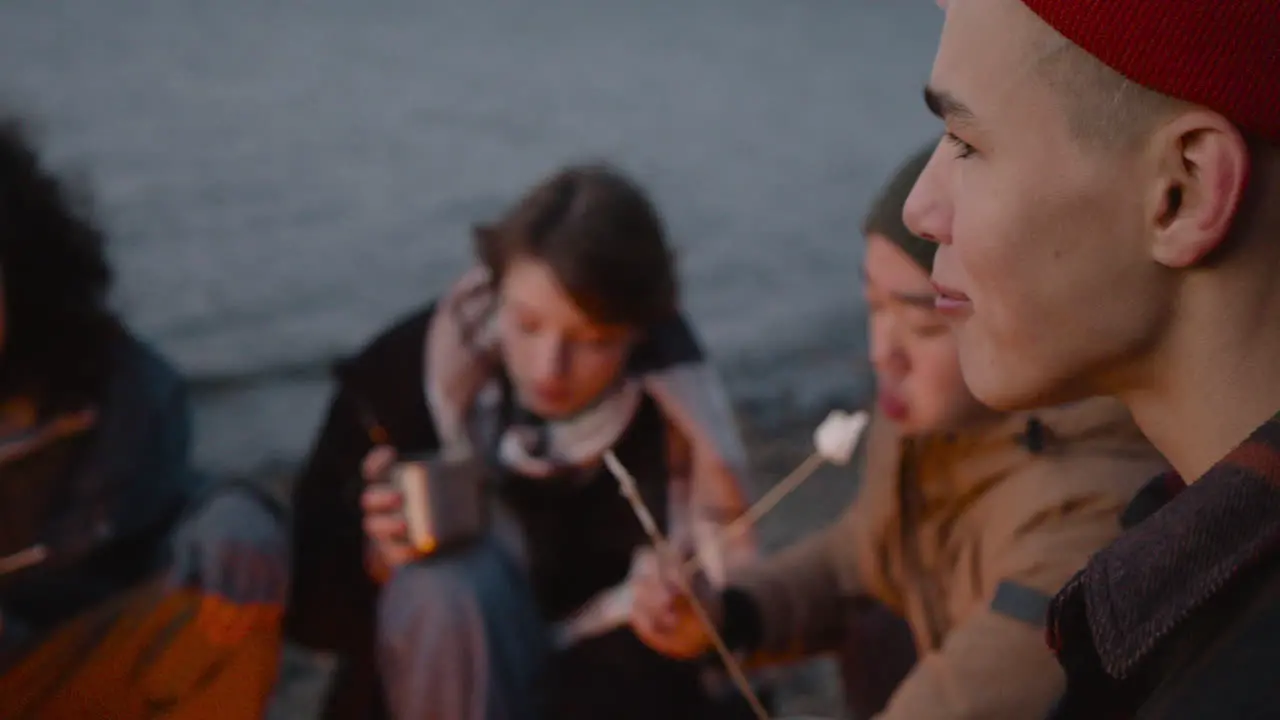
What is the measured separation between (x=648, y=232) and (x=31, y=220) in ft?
3.50

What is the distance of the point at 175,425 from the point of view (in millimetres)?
2451

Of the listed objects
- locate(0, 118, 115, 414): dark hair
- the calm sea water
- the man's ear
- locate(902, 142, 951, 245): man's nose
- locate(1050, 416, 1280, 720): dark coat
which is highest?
the man's ear

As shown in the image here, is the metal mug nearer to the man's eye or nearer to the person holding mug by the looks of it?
the person holding mug

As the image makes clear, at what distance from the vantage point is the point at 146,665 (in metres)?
2.11

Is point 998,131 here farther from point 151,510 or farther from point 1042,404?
point 151,510

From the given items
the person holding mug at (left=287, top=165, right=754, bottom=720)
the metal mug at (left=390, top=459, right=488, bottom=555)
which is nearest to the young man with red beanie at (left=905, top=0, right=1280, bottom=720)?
the person holding mug at (left=287, top=165, right=754, bottom=720)

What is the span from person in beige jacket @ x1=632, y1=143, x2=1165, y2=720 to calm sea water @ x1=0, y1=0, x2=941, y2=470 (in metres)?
1.42

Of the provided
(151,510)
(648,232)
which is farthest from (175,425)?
(648,232)

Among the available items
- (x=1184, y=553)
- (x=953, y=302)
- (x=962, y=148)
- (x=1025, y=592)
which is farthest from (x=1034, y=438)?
(x=1184, y=553)

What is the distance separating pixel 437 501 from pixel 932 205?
1332 millimetres

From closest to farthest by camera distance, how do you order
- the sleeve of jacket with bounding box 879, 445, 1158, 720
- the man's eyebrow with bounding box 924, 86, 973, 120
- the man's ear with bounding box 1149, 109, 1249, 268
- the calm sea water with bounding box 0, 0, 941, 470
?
the man's ear with bounding box 1149, 109, 1249, 268 → the man's eyebrow with bounding box 924, 86, 973, 120 → the sleeve of jacket with bounding box 879, 445, 1158, 720 → the calm sea water with bounding box 0, 0, 941, 470

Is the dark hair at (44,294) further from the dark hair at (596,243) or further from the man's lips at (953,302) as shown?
the man's lips at (953,302)

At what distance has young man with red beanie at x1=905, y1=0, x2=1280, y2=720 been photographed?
849mm

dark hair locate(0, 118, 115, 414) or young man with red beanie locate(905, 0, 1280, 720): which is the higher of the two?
young man with red beanie locate(905, 0, 1280, 720)
